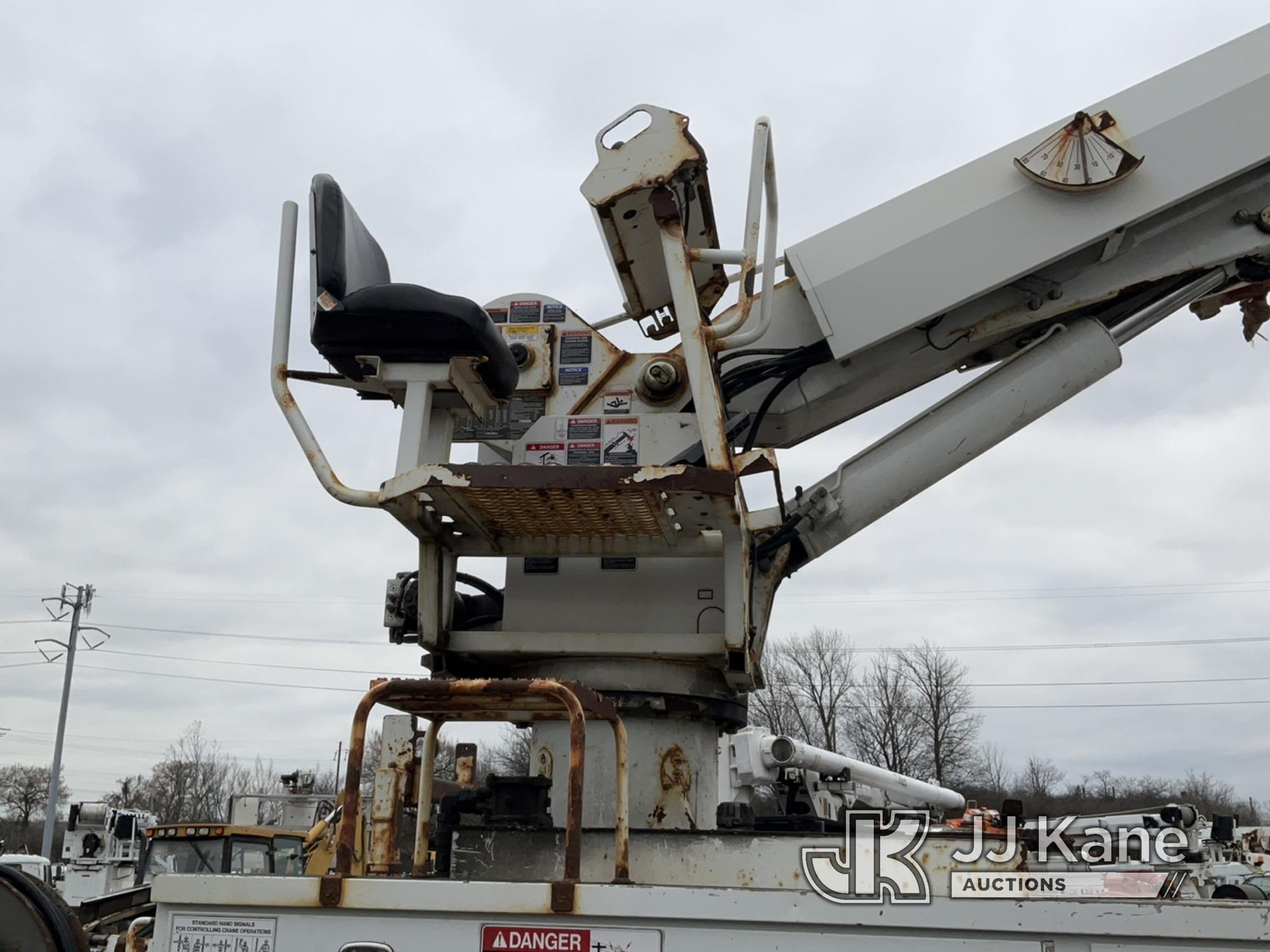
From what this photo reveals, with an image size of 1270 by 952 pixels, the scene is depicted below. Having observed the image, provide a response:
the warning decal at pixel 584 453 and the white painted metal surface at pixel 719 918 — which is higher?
the warning decal at pixel 584 453

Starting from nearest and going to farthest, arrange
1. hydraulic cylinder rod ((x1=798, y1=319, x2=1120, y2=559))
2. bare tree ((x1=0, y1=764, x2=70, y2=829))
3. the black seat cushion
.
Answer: the black seat cushion < hydraulic cylinder rod ((x1=798, y1=319, x2=1120, y2=559)) < bare tree ((x1=0, y1=764, x2=70, y2=829))

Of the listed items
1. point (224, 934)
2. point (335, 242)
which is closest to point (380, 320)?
point (335, 242)

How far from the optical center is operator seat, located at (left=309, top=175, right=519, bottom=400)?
13.8 feet

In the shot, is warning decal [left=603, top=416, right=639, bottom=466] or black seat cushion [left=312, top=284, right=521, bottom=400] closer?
black seat cushion [left=312, top=284, right=521, bottom=400]

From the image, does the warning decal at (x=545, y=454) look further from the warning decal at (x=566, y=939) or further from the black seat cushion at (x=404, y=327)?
the warning decal at (x=566, y=939)

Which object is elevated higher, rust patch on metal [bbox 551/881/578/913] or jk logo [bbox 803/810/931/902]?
jk logo [bbox 803/810/931/902]

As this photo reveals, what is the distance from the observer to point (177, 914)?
309 centimetres

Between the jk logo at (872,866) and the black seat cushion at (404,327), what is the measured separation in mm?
2130

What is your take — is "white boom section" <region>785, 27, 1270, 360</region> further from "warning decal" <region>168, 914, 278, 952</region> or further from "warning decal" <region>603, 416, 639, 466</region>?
"warning decal" <region>168, 914, 278, 952</region>

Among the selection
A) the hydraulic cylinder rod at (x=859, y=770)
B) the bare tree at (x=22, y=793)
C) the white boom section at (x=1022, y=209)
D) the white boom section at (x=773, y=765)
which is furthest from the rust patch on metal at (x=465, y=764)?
the bare tree at (x=22, y=793)

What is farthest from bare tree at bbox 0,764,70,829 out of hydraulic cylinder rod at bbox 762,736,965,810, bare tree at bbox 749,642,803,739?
hydraulic cylinder rod at bbox 762,736,965,810

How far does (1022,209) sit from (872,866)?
111 inches

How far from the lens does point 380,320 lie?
4223 millimetres

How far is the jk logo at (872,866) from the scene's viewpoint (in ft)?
9.45
